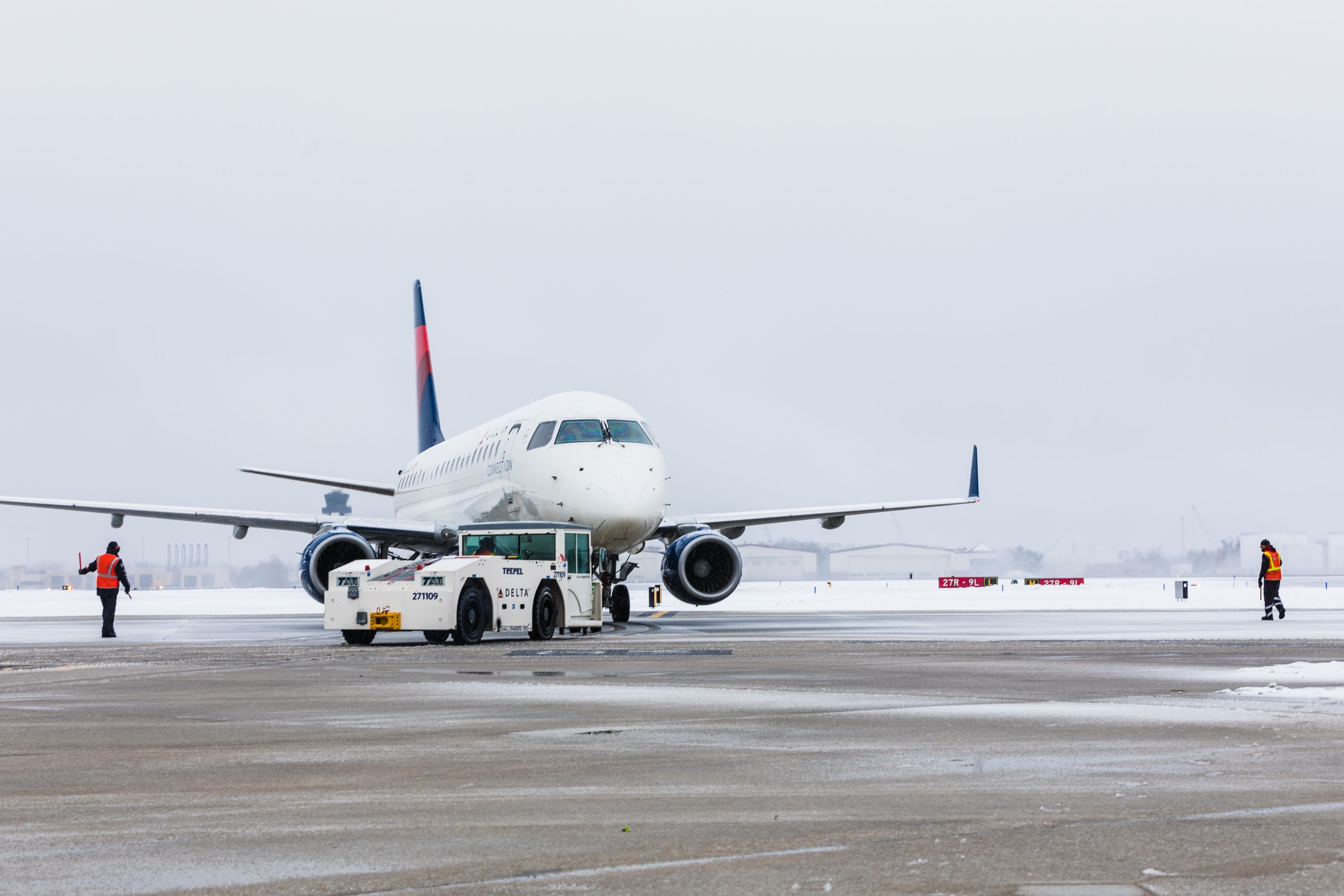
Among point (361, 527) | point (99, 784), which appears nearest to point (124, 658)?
point (361, 527)

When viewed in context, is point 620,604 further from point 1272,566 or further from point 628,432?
point 1272,566

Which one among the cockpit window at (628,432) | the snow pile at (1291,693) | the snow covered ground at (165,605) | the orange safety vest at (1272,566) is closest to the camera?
the snow pile at (1291,693)

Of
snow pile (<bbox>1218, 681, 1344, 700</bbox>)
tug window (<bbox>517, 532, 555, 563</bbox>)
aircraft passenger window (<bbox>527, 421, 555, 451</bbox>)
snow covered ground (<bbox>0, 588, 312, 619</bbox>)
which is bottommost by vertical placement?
snow covered ground (<bbox>0, 588, 312, 619</bbox>)

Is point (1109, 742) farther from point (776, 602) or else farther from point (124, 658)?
point (776, 602)

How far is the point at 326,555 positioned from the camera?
85.9 ft

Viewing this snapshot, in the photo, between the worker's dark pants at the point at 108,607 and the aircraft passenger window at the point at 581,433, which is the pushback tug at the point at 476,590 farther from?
the worker's dark pants at the point at 108,607

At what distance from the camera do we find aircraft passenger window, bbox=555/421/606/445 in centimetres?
2623

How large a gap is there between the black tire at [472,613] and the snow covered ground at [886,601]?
16790mm

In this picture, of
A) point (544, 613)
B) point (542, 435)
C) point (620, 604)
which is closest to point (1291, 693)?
point (544, 613)

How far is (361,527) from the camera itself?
27.0 meters

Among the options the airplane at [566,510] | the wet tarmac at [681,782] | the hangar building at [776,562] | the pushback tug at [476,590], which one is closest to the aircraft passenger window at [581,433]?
the airplane at [566,510]

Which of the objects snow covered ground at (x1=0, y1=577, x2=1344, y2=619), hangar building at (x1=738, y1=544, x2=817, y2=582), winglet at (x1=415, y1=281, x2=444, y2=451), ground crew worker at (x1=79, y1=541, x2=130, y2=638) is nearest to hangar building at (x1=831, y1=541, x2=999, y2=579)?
hangar building at (x1=738, y1=544, x2=817, y2=582)

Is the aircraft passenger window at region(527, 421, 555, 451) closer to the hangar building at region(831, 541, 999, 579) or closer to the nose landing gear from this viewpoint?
the nose landing gear

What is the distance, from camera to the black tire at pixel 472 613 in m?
19.7
